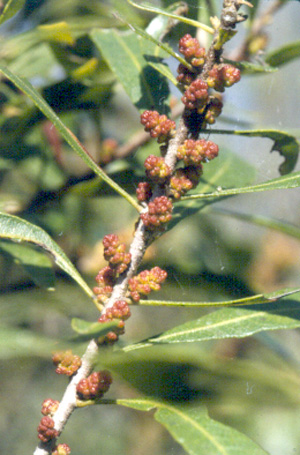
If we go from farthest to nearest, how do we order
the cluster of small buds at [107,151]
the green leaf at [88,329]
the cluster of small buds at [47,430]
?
the cluster of small buds at [107,151]
the cluster of small buds at [47,430]
the green leaf at [88,329]

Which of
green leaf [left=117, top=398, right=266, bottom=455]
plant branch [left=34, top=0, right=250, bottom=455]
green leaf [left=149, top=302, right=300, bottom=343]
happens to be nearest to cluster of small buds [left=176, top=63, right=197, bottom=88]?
plant branch [left=34, top=0, right=250, bottom=455]

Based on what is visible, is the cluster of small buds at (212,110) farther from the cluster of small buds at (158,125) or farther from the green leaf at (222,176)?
the green leaf at (222,176)

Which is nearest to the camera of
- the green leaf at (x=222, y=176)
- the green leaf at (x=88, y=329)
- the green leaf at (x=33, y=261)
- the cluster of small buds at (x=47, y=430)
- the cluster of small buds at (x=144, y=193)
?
the green leaf at (x=88, y=329)

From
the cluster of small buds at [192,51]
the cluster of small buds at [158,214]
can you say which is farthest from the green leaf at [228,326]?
the cluster of small buds at [192,51]

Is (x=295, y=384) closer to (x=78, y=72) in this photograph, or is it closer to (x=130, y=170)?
(x=130, y=170)

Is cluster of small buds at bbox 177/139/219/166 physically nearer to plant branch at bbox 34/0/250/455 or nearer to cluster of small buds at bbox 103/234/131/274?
plant branch at bbox 34/0/250/455

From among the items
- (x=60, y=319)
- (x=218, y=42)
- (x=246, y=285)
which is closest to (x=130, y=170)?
(x=246, y=285)

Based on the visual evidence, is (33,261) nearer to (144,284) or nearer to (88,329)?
(144,284)
